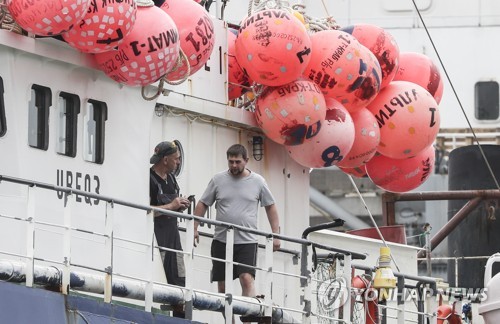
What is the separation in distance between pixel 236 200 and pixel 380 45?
3.46 metres

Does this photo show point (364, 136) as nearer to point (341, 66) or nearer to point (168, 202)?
point (341, 66)

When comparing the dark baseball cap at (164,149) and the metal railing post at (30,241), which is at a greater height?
the dark baseball cap at (164,149)

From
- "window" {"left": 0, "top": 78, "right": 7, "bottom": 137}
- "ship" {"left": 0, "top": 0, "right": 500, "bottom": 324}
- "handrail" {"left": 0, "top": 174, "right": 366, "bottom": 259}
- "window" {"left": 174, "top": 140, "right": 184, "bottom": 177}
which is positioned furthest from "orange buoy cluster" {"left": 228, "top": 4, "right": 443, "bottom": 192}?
"window" {"left": 0, "top": 78, "right": 7, "bottom": 137}

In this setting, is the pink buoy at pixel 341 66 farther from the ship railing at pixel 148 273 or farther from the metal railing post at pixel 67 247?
the metal railing post at pixel 67 247

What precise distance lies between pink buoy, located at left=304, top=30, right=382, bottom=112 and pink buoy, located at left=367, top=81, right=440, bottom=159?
0.65 m

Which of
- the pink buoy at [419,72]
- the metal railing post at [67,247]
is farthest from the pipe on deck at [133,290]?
the pink buoy at [419,72]

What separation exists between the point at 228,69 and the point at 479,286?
9040mm

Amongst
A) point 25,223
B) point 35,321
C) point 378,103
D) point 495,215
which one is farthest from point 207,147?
point 495,215

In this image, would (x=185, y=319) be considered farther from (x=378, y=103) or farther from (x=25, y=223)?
(x=378, y=103)

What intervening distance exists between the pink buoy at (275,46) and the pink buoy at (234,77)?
0.70m

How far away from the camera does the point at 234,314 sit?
1698cm

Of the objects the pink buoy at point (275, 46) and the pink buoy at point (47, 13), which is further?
the pink buoy at point (275, 46)

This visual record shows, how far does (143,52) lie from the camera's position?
16.9 meters

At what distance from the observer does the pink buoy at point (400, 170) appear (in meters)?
20.7
